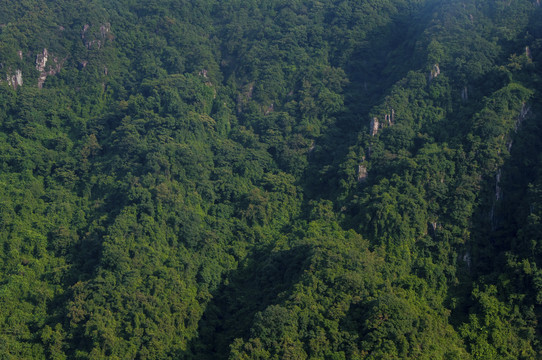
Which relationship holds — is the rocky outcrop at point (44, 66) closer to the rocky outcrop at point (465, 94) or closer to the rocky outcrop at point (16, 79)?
the rocky outcrop at point (16, 79)

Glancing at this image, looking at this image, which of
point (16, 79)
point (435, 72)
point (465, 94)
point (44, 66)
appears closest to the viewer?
point (465, 94)

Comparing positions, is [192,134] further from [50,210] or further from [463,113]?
[463,113]

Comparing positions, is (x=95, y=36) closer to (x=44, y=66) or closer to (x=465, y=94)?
(x=44, y=66)

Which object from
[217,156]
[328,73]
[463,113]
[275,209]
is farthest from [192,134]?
[463,113]

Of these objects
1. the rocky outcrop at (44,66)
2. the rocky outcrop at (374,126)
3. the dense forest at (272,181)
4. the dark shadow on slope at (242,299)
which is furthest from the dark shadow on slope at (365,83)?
the rocky outcrop at (44,66)

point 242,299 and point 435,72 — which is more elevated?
point 435,72

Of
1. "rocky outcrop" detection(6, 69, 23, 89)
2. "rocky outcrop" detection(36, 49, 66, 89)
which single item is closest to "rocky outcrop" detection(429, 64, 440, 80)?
"rocky outcrop" detection(36, 49, 66, 89)

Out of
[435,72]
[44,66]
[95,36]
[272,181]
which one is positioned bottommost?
[272,181]

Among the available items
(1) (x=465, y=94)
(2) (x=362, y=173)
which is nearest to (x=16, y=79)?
(2) (x=362, y=173)
